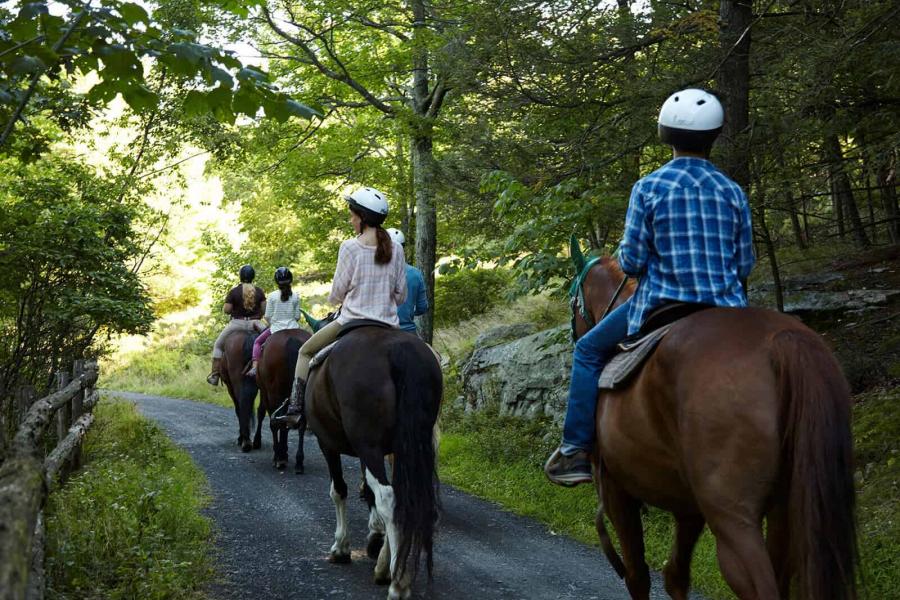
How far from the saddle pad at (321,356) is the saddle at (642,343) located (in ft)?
9.06

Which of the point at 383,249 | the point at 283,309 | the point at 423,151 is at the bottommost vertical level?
the point at 283,309

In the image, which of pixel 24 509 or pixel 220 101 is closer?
pixel 24 509

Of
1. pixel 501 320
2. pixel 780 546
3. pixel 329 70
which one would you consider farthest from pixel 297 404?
pixel 501 320

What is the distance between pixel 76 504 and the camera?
22.4 feet

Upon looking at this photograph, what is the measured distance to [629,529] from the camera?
181 inches

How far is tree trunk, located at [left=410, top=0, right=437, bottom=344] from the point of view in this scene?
15773 mm

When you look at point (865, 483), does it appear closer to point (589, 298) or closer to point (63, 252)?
point (589, 298)

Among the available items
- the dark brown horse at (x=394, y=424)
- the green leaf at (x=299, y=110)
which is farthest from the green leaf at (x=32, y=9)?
the dark brown horse at (x=394, y=424)

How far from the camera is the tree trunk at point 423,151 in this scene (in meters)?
15.8

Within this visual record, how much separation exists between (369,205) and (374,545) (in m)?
2.82

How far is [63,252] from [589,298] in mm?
7312

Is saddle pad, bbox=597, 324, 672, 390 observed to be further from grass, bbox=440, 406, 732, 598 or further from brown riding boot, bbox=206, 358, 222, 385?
brown riding boot, bbox=206, 358, 222, 385

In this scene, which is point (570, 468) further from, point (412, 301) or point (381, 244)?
point (412, 301)

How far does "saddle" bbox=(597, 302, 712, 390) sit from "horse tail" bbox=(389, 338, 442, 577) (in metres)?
1.95
